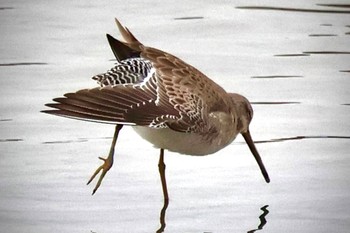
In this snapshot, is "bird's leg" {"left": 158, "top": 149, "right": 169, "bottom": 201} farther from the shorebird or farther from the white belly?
the white belly

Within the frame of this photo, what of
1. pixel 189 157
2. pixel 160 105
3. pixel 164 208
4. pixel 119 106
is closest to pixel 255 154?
pixel 189 157

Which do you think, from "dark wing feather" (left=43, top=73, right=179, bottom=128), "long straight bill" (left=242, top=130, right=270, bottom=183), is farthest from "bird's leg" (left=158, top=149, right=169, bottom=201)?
"long straight bill" (left=242, top=130, right=270, bottom=183)

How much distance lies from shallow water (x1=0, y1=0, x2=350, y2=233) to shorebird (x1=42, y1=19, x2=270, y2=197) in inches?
12.3

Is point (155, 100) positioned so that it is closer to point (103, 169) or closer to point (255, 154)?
point (103, 169)

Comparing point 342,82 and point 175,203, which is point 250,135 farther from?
point 342,82

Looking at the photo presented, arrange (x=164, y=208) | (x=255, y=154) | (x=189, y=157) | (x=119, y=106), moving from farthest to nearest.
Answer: (x=189, y=157)
(x=255, y=154)
(x=164, y=208)
(x=119, y=106)

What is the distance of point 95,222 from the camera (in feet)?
27.4

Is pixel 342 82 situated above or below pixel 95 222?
below

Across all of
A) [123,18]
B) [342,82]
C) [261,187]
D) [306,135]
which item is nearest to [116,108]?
[261,187]

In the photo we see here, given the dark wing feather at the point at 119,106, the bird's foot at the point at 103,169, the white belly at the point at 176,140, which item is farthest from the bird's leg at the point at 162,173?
the dark wing feather at the point at 119,106

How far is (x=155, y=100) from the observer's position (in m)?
8.60

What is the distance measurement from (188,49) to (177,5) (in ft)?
6.16

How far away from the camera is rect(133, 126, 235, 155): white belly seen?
8789mm

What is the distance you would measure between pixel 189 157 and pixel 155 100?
1590mm
